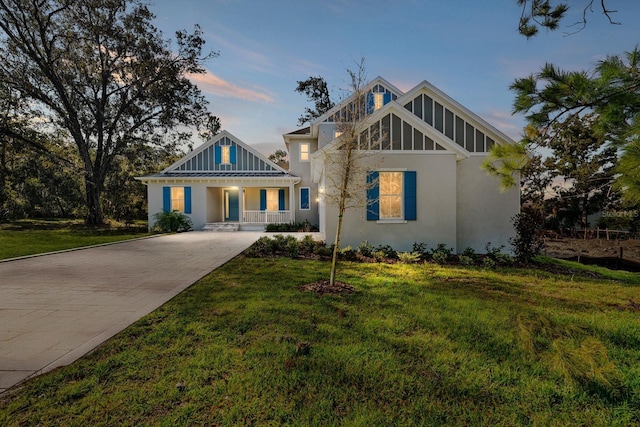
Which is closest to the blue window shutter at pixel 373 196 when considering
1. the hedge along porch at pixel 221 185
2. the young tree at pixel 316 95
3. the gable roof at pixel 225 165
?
the hedge along porch at pixel 221 185

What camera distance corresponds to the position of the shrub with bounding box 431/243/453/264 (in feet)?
26.3

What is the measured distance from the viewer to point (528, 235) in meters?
8.24

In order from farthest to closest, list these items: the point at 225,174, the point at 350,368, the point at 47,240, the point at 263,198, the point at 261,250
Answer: the point at 263,198 → the point at 225,174 → the point at 47,240 → the point at 261,250 → the point at 350,368

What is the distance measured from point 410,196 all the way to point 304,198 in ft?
33.5

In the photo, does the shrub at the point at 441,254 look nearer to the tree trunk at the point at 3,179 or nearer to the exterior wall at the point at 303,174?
the exterior wall at the point at 303,174

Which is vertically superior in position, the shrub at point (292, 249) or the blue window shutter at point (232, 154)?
the blue window shutter at point (232, 154)

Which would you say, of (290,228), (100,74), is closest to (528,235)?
(290,228)

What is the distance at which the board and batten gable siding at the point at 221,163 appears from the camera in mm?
17812

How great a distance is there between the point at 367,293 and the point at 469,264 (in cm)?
453

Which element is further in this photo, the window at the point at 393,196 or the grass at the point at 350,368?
the window at the point at 393,196

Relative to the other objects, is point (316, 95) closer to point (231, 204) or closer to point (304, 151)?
point (304, 151)

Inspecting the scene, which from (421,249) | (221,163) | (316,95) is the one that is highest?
(316,95)

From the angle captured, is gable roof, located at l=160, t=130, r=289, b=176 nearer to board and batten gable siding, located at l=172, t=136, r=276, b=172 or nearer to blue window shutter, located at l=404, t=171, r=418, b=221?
board and batten gable siding, located at l=172, t=136, r=276, b=172

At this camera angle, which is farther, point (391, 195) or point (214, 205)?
point (214, 205)
